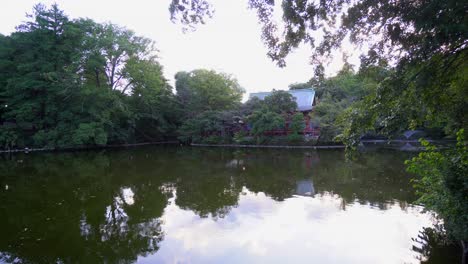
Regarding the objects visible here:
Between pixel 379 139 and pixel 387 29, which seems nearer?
pixel 387 29

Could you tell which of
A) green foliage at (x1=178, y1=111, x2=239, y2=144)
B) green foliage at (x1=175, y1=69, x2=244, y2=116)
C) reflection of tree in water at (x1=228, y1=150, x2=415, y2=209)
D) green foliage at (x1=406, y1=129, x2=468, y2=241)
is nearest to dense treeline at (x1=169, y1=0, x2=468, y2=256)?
green foliage at (x1=406, y1=129, x2=468, y2=241)

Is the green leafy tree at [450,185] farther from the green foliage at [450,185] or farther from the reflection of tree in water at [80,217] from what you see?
the reflection of tree in water at [80,217]

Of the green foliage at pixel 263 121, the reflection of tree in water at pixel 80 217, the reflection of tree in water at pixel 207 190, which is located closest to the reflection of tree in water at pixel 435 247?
the reflection of tree in water at pixel 207 190

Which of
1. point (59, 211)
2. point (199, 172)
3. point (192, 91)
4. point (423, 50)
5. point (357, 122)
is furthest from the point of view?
point (192, 91)

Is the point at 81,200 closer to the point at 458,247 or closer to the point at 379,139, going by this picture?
the point at 458,247

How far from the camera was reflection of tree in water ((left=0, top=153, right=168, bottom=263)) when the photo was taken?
427 cm

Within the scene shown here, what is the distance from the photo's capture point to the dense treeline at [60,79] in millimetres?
19203

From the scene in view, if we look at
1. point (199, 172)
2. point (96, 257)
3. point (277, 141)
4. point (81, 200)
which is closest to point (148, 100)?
point (277, 141)

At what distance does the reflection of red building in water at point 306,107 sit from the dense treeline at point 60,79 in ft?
37.2

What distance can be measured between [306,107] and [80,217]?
22.1 m

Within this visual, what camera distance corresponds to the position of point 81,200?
691cm

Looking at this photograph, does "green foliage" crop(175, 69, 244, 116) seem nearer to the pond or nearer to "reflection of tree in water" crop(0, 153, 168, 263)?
the pond

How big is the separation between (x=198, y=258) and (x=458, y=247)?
3.45 m

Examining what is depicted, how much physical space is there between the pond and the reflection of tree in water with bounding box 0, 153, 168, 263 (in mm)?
19
